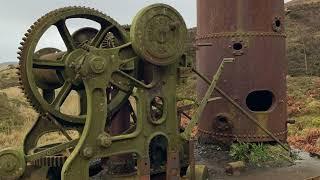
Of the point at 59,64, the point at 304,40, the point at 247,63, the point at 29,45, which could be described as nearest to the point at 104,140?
the point at 59,64

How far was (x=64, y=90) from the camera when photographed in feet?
19.7

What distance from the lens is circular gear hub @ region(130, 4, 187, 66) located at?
5.70 m

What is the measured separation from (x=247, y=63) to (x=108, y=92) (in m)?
2.67

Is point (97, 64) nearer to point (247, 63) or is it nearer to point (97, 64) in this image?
point (97, 64)

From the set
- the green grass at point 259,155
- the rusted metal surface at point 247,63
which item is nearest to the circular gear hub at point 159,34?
the rusted metal surface at point 247,63

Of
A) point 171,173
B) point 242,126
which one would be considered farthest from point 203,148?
point 171,173

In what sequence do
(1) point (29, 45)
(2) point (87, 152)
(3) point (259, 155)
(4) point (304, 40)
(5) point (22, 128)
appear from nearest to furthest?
(2) point (87, 152)
(1) point (29, 45)
(3) point (259, 155)
(5) point (22, 128)
(4) point (304, 40)

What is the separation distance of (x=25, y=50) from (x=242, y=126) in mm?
3975

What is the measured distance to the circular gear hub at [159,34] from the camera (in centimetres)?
570

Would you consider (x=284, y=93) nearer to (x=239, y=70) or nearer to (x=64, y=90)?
(x=239, y=70)

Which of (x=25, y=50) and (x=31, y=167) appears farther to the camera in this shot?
(x=31, y=167)

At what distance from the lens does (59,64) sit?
5859 mm

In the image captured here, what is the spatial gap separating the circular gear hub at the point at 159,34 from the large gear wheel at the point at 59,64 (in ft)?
1.36

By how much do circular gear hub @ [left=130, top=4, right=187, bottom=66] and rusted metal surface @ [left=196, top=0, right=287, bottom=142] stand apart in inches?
87.1
